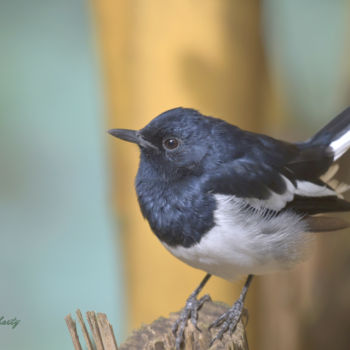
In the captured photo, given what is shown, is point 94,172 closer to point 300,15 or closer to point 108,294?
point 108,294

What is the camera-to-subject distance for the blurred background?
7.75 ft

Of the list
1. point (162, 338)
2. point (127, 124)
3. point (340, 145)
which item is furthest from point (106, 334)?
point (127, 124)

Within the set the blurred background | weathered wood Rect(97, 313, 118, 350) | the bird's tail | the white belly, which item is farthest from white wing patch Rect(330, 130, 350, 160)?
weathered wood Rect(97, 313, 118, 350)

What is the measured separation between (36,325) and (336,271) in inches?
61.6

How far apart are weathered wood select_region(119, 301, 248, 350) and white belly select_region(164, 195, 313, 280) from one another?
172mm

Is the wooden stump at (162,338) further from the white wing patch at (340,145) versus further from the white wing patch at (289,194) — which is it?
the white wing patch at (340,145)

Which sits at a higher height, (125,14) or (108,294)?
(125,14)

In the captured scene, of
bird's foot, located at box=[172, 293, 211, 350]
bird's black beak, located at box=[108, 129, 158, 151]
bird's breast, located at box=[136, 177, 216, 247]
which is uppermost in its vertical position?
bird's black beak, located at box=[108, 129, 158, 151]

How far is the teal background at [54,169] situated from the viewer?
10.7 feet

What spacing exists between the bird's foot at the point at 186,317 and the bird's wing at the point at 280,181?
0.35 meters

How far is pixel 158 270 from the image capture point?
257 centimetres

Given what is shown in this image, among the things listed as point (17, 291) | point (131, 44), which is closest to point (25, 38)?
point (131, 44)

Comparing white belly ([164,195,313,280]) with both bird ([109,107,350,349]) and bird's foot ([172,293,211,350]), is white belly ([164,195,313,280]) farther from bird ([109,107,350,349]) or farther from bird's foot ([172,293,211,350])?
bird's foot ([172,293,211,350])

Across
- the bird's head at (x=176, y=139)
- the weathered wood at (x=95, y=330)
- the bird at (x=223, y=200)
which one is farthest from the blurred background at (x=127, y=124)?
the weathered wood at (x=95, y=330)
